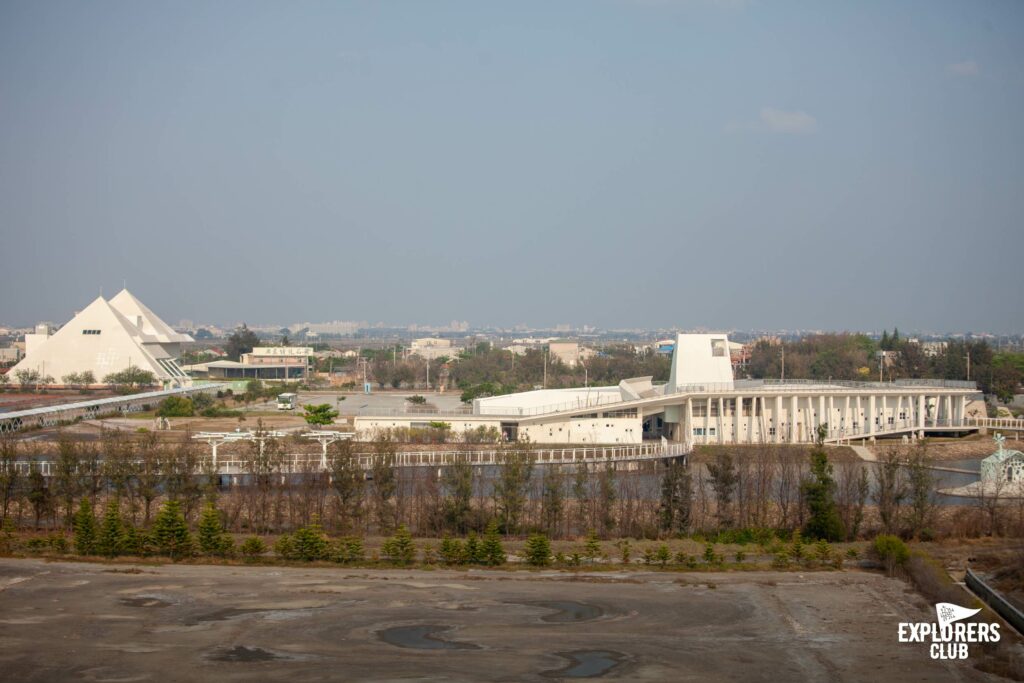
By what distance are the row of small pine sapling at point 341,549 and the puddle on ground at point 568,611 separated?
248 cm

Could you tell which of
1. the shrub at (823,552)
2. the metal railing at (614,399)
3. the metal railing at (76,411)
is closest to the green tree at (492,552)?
the shrub at (823,552)

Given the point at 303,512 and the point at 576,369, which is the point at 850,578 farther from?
the point at 576,369

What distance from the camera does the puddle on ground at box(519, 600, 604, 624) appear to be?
14117 mm

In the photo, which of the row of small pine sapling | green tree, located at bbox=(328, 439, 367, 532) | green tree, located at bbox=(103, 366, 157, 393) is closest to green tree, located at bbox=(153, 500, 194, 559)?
the row of small pine sapling

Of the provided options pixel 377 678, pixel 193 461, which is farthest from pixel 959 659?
pixel 193 461

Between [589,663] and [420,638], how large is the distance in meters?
2.21

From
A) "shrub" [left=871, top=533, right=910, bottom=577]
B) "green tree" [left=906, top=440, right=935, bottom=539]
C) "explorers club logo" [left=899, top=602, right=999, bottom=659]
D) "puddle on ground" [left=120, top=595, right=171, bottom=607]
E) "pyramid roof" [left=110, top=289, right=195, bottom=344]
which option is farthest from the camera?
"pyramid roof" [left=110, top=289, right=195, bottom=344]

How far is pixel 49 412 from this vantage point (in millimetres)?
38938

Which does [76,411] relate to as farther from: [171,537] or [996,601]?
[996,601]

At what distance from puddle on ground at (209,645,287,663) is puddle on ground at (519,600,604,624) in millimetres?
3569

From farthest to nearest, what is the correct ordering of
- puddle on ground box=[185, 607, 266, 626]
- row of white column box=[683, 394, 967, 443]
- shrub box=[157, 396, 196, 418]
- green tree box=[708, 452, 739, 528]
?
shrub box=[157, 396, 196, 418] < row of white column box=[683, 394, 967, 443] < green tree box=[708, 452, 739, 528] < puddle on ground box=[185, 607, 266, 626]

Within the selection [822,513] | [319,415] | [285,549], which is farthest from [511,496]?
[319,415]

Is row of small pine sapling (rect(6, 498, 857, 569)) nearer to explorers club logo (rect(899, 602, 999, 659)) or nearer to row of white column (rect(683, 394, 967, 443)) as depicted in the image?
explorers club logo (rect(899, 602, 999, 659))

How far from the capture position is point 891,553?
17.3 m
